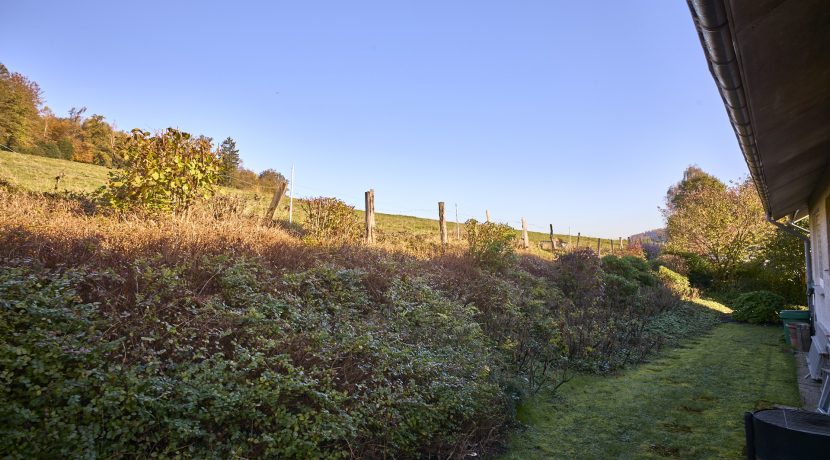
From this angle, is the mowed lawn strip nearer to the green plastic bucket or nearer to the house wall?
the green plastic bucket

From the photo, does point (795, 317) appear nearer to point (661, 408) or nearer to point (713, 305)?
point (661, 408)

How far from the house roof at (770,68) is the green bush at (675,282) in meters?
13.1

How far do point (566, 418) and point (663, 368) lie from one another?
341 centimetres

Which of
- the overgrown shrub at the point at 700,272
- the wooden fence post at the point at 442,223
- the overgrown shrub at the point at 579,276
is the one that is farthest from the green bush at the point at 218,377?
the overgrown shrub at the point at 700,272

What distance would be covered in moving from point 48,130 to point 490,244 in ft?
97.7

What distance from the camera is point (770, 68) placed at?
92.6 inches

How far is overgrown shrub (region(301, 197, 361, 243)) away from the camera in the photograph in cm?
1089

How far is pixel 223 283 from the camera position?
537 centimetres

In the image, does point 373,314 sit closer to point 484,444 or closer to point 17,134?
point 484,444

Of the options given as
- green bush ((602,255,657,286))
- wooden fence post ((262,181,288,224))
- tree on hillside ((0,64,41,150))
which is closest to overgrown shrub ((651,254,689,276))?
green bush ((602,255,657,286))

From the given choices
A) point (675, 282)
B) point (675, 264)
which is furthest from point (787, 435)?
point (675, 264)

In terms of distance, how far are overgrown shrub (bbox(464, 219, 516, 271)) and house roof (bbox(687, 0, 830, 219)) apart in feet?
24.5

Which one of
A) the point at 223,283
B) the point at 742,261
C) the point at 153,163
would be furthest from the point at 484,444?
the point at 742,261

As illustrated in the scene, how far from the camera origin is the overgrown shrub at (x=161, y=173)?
7.70 meters
